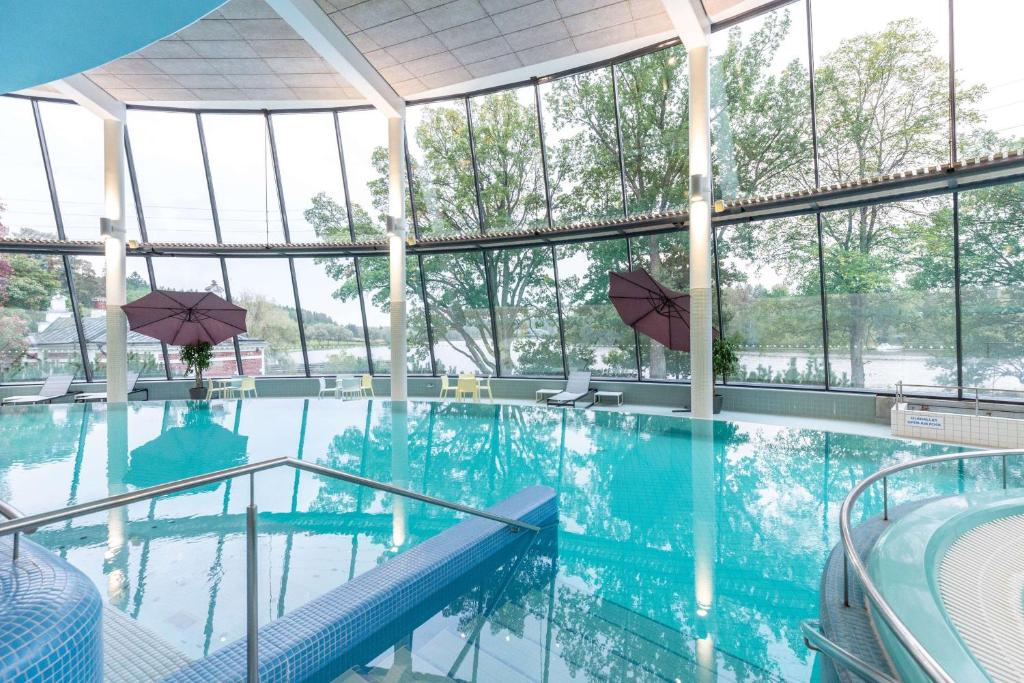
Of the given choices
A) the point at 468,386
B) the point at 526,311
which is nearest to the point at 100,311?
the point at 468,386

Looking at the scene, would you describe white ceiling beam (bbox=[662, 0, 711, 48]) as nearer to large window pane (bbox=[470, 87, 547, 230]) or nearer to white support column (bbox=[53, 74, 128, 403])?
large window pane (bbox=[470, 87, 547, 230])

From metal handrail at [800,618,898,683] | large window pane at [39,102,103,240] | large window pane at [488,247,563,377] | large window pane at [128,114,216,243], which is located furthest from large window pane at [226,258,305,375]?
metal handrail at [800,618,898,683]

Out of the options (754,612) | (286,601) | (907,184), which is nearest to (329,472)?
(286,601)

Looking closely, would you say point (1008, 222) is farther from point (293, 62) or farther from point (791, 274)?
point (293, 62)

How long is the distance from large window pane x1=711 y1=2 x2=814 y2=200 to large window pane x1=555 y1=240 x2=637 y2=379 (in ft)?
9.54

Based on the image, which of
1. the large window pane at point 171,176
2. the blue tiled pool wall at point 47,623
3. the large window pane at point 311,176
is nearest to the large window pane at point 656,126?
the large window pane at point 311,176

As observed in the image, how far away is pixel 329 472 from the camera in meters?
2.64

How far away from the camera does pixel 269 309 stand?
43.4 ft

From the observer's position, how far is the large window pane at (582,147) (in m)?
10.4

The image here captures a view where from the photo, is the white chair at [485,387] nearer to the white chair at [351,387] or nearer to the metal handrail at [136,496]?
the white chair at [351,387]

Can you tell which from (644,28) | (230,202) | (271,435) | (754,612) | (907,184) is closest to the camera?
(754,612)

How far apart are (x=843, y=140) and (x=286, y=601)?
10.2 meters

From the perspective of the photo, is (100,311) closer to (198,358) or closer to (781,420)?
(198,358)

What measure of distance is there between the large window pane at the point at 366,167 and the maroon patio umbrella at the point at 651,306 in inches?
247
